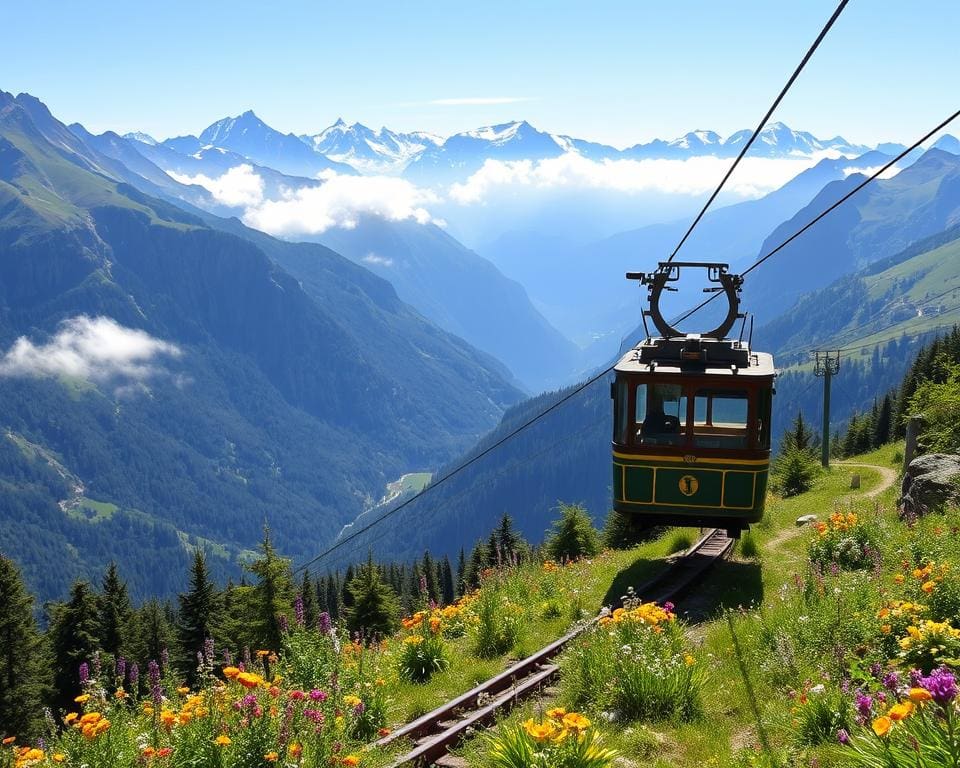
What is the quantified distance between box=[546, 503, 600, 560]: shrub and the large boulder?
45.5 feet

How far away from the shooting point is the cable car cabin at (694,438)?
16672 mm

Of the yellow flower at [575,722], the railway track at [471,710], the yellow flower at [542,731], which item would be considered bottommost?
the railway track at [471,710]

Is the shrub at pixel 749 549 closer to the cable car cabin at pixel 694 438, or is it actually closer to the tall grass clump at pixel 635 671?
the cable car cabin at pixel 694 438

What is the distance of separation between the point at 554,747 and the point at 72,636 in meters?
51.2

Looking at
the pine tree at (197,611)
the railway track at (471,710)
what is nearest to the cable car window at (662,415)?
the railway track at (471,710)

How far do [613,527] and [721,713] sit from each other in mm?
25429

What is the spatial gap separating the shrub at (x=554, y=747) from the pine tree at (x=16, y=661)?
1647 inches

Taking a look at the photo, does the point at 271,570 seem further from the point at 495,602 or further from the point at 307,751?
the point at 307,751

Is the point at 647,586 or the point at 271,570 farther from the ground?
the point at 647,586

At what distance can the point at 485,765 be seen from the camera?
7426 millimetres

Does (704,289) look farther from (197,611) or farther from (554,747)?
(197,611)

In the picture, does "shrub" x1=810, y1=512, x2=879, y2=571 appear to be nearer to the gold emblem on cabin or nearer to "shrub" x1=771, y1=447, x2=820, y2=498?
the gold emblem on cabin

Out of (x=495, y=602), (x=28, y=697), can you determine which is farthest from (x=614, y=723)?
(x=28, y=697)

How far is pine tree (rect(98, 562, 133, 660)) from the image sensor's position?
53.8 metres
